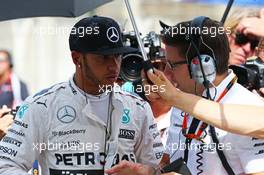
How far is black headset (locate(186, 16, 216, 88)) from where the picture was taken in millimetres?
2934

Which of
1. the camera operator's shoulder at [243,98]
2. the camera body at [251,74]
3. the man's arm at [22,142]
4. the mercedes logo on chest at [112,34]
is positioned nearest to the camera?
the camera operator's shoulder at [243,98]

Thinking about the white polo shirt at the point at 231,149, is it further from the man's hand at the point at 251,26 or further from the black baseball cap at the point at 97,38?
the man's hand at the point at 251,26

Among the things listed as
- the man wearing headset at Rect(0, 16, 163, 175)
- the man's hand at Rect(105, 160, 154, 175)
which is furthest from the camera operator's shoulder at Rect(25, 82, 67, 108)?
the man's hand at Rect(105, 160, 154, 175)

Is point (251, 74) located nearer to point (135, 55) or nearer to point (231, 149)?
point (231, 149)

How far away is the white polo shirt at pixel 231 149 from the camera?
2820mm

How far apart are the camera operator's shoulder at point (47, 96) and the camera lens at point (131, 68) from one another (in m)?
0.85

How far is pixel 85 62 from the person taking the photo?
3.37m

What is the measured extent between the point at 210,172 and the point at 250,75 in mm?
710

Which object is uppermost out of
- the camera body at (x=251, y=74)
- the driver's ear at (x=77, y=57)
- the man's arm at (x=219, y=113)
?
the man's arm at (x=219, y=113)

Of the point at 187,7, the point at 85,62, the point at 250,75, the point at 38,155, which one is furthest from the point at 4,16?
the point at 187,7

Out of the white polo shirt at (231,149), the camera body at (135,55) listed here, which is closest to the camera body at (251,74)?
the white polo shirt at (231,149)

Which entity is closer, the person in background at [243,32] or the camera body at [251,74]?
the camera body at [251,74]

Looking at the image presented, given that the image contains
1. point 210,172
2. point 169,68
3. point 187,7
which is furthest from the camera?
point 187,7

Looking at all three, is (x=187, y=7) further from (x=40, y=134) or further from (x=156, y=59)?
(x=40, y=134)
